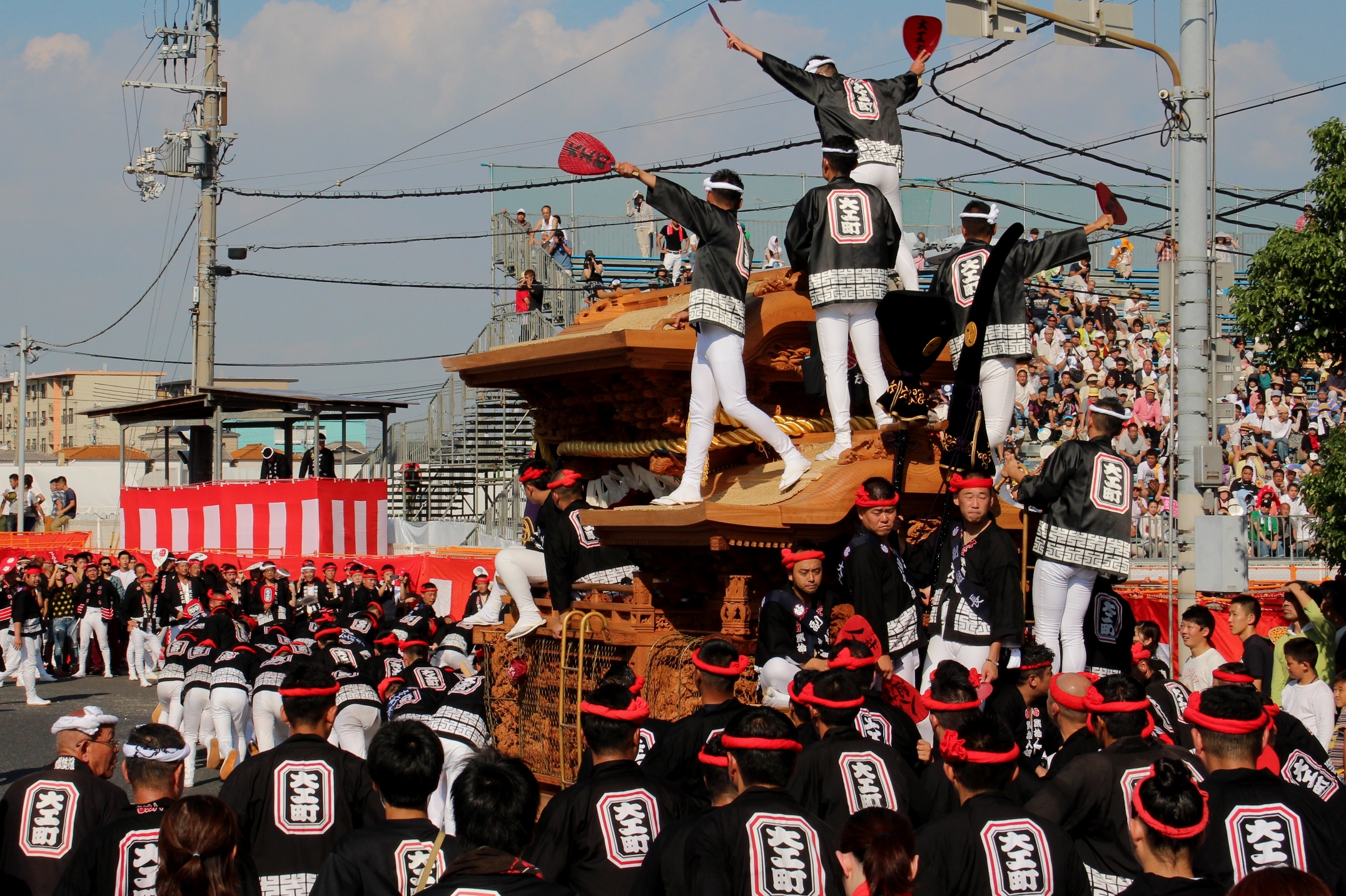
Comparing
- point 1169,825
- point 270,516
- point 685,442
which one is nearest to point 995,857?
point 1169,825

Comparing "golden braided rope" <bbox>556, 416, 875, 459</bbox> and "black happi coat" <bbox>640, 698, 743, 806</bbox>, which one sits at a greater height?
"golden braided rope" <bbox>556, 416, 875, 459</bbox>

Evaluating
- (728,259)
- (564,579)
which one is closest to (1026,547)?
(728,259)

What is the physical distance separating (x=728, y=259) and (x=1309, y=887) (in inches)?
215

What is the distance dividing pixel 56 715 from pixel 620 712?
43.2 feet

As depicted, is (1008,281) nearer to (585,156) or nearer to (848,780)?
(585,156)

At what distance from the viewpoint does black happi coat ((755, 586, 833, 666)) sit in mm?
6852

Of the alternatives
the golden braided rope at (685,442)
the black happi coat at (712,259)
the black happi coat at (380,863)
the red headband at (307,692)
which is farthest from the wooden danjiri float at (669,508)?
the black happi coat at (380,863)

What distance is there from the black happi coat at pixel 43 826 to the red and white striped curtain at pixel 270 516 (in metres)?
15.8

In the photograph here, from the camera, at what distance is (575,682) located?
8.05m

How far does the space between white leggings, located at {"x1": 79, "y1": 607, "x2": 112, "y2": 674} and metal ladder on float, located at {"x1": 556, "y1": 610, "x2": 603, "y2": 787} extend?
12872 mm

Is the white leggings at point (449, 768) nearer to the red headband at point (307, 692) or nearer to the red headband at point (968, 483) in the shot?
the red headband at point (307, 692)

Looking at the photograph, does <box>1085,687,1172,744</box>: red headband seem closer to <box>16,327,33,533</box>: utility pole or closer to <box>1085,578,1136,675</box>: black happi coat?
<box>1085,578,1136,675</box>: black happi coat

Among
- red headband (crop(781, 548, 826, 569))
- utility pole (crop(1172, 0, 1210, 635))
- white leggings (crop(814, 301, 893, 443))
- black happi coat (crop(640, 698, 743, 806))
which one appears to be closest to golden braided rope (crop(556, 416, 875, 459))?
white leggings (crop(814, 301, 893, 443))

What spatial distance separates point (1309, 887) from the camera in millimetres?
2676
